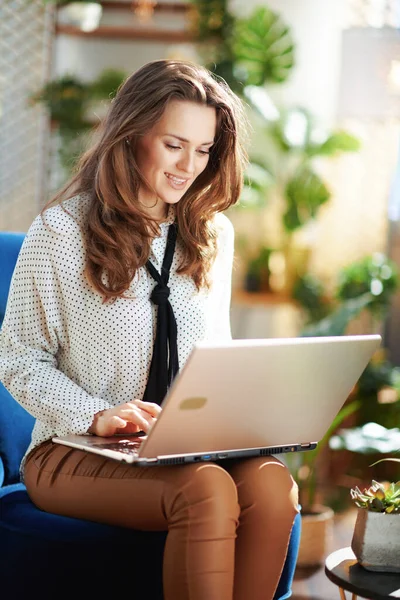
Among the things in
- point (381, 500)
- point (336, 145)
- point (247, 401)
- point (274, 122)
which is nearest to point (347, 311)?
point (336, 145)

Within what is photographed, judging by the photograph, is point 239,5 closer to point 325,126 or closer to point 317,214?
point 325,126

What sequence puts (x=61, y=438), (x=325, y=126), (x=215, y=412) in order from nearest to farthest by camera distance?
(x=215, y=412), (x=61, y=438), (x=325, y=126)

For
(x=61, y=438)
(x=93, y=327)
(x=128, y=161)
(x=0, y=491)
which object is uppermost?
(x=128, y=161)

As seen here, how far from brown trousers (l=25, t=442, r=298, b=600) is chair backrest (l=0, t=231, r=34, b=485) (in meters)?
0.33

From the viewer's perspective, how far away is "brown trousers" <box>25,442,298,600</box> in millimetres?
1603

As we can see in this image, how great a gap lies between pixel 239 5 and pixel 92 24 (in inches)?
30.8

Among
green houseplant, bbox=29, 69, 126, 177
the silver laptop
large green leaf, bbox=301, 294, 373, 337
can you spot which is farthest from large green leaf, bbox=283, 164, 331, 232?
the silver laptop

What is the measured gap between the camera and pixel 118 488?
174 cm

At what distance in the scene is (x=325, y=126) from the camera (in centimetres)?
462

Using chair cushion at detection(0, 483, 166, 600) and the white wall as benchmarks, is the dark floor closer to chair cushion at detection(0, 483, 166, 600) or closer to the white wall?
chair cushion at detection(0, 483, 166, 600)

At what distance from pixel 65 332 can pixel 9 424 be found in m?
0.38

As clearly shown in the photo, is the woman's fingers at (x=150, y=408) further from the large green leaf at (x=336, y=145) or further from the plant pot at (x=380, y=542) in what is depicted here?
the large green leaf at (x=336, y=145)

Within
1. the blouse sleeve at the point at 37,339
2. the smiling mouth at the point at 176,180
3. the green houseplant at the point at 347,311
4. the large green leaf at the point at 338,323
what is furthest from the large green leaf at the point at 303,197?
the blouse sleeve at the point at 37,339

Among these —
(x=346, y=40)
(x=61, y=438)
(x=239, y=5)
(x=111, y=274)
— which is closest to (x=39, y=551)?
(x=61, y=438)
